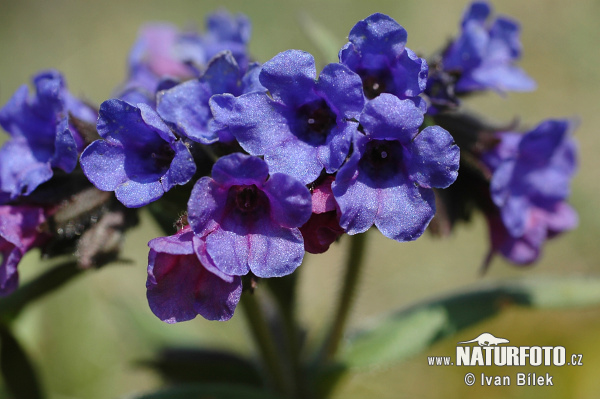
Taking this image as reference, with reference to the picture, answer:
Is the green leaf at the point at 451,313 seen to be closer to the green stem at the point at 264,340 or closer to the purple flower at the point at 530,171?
the green stem at the point at 264,340

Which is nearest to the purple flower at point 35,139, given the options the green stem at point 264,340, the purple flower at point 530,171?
the green stem at point 264,340

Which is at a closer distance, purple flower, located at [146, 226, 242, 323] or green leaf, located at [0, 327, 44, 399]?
purple flower, located at [146, 226, 242, 323]

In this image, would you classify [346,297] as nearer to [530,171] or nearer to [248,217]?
[530,171]

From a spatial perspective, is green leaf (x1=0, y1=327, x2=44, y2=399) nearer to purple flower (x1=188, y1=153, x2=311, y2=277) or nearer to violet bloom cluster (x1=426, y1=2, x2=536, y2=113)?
purple flower (x1=188, y1=153, x2=311, y2=277)

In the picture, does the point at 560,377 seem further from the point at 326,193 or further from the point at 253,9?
the point at 253,9
